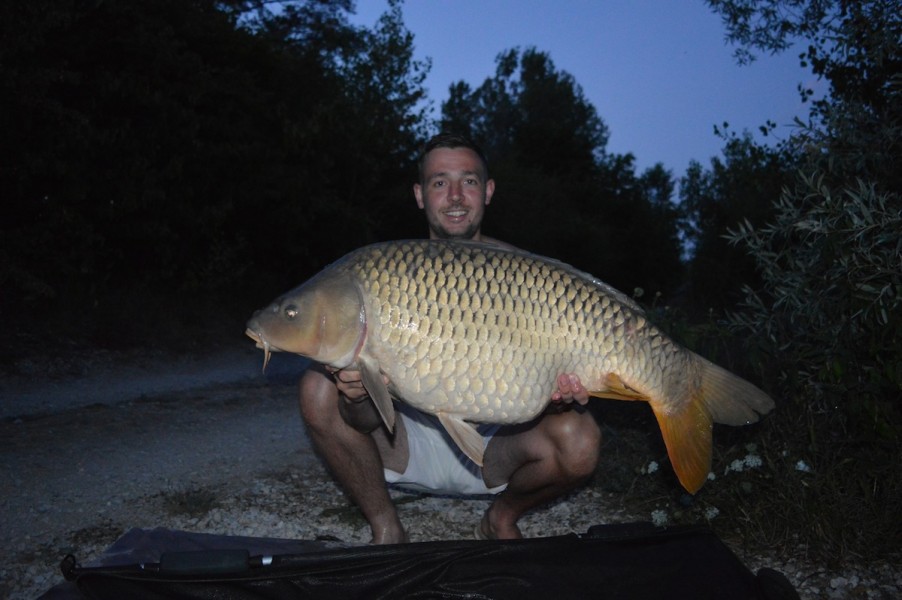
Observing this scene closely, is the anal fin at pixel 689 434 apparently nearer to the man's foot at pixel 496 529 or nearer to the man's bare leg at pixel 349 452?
the man's foot at pixel 496 529

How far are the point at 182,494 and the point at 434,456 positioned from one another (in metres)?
0.89

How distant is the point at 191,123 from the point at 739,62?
4.63 metres

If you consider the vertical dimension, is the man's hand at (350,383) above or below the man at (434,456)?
above

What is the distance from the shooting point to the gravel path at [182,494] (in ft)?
6.66

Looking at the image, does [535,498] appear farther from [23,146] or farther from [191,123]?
[191,123]

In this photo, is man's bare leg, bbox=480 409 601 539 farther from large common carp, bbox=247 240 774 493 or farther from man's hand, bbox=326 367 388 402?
man's hand, bbox=326 367 388 402

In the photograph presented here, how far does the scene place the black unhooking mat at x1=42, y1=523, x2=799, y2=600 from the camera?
1.53m

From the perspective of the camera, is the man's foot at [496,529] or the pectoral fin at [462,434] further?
the man's foot at [496,529]

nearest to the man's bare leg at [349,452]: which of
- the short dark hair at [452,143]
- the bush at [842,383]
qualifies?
the short dark hair at [452,143]

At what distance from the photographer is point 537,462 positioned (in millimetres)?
2174

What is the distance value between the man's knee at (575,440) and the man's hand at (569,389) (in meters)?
0.35

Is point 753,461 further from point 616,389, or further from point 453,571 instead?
point 453,571

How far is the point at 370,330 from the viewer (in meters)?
1.67

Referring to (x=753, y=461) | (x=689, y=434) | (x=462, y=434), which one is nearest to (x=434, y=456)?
(x=462, y=434)
